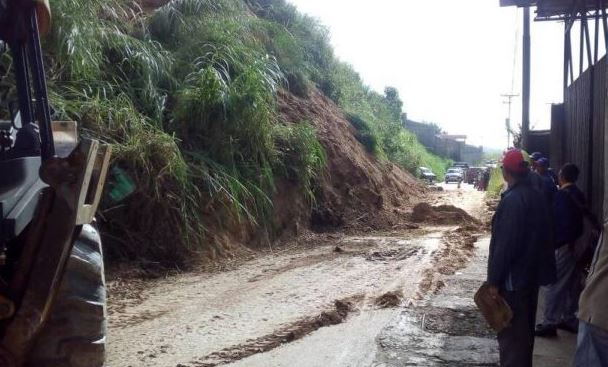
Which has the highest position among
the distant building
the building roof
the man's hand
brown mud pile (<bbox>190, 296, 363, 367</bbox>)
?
the distant building

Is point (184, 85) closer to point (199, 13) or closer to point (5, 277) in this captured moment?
point (199, 13)

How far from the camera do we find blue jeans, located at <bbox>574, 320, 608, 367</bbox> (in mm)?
2379

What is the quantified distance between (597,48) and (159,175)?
564 cm

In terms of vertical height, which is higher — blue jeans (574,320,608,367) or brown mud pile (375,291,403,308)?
blue jeans (574,320,608,367)

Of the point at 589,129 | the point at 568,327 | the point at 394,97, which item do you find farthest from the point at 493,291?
the point at 394,97

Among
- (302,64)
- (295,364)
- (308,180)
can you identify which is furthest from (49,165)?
(302,64)

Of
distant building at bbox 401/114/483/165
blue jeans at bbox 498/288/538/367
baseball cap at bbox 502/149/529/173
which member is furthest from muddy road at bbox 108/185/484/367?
distant building at bbox 401/114/483/165

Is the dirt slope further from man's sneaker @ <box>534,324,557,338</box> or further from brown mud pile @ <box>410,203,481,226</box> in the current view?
man's sneaker @ <box>534,324,557,338</box>

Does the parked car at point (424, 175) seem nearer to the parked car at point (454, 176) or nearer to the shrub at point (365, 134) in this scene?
the shrub at point (365, 134)

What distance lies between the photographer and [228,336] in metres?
5.65

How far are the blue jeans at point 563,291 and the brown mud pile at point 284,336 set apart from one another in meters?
1.90

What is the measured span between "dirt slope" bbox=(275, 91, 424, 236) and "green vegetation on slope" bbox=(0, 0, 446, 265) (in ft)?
1.91

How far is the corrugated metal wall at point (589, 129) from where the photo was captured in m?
6.57

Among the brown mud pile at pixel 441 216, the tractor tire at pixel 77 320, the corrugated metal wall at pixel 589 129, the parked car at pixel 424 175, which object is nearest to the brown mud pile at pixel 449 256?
the brown mud pile at pixel 441 216
